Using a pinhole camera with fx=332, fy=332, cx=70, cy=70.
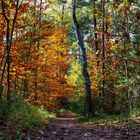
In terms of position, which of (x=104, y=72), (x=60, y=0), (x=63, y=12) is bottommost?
(x=104, y=72)

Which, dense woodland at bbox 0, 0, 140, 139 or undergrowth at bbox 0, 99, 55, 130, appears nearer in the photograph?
undergrowth at bbox 0, 99, 55, 130

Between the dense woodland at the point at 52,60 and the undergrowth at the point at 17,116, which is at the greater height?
the dense woodland at the point at 52,60

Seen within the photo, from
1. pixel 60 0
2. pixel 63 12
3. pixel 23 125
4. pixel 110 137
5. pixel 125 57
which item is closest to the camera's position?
pixel 110 137

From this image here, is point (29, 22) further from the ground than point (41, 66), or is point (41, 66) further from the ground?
point (29, 22)

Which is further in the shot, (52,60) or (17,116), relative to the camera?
(52,60)

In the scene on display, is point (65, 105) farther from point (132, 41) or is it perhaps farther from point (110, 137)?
point (110, 137)

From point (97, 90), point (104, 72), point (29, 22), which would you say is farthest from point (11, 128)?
point (97, 90)

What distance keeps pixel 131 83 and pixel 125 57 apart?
69.0 inches

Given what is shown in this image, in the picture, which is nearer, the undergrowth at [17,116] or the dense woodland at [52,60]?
the undergrowth at [17,116]

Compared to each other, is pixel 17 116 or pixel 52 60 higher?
pixel 52 60

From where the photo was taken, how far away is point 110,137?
6.91m

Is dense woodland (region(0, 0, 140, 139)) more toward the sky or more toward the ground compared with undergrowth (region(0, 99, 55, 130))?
more toward the sky

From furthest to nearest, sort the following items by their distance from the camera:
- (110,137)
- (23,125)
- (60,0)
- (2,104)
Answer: (60,0), (2,104), (23,125), (110,137)

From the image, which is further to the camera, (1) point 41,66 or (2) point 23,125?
(1) point 41,66
